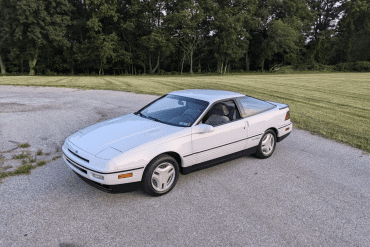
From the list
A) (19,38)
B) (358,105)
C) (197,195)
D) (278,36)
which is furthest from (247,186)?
(278,36)

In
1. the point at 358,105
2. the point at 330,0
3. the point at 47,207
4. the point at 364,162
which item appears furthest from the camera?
the point at 330,0

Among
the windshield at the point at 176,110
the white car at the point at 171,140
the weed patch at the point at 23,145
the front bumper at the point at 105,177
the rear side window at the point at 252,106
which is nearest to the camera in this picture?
the front bumper at the point at 105,177

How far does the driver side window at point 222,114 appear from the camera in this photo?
4.12m

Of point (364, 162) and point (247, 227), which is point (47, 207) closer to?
point (247, 227)

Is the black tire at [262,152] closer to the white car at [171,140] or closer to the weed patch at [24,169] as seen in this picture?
the white car at [171,140]

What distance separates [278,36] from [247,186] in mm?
44376

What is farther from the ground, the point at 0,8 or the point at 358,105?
the point at 0,8

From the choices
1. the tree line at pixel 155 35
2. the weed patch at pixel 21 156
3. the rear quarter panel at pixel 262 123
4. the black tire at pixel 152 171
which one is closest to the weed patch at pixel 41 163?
the weed patch at pixel 21 156

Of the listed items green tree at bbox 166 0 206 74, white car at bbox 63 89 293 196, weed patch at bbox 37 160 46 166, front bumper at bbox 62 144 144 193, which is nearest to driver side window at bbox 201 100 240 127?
white car at bbox 63 89 293 196

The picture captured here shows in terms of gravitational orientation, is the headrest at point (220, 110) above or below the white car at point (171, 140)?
above

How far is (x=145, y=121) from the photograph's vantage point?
167 inches

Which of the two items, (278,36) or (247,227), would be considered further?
(278,36)

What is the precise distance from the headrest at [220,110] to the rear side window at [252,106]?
0.43 m

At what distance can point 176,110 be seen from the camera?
4.57 meters
